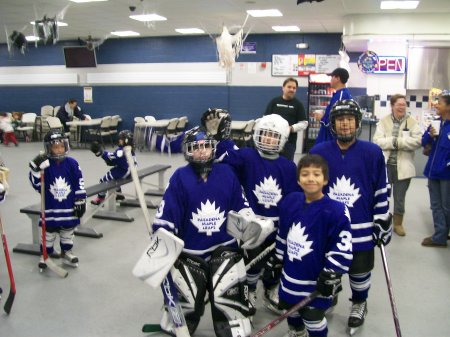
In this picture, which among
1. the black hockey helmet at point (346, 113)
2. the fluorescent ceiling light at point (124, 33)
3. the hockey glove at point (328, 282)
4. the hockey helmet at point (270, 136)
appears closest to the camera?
the hockey glove at point (328, 282)

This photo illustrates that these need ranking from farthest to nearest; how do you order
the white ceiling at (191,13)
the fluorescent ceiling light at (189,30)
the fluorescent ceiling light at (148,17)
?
the fluorescent ceiling light at (189,30), the fluorescent ceiling light at (148,17), the white ceiling at (191,13)

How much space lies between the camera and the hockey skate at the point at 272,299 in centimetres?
312

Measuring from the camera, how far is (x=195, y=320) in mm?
2719

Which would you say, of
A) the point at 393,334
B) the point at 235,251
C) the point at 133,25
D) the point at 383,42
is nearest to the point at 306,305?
the point at 235,251

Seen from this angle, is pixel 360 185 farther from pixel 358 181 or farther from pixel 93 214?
pixel 93 214

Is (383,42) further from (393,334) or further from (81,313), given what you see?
(81,313)

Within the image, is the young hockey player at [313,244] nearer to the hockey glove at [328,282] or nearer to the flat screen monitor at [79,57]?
the hockey glove at [328,282]

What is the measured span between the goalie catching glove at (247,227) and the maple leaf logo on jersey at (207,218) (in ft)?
0.23

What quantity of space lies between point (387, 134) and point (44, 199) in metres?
3.46

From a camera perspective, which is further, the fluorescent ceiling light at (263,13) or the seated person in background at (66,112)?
the seated person in background at (66,112)

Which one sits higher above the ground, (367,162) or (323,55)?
(323,55)

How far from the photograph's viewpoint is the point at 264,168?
285cm

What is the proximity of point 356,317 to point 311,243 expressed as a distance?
0.97 metres

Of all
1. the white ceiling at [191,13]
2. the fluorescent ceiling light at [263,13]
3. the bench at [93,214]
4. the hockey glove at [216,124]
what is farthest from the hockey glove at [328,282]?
the fluorescent ceiling light at [263,13]
